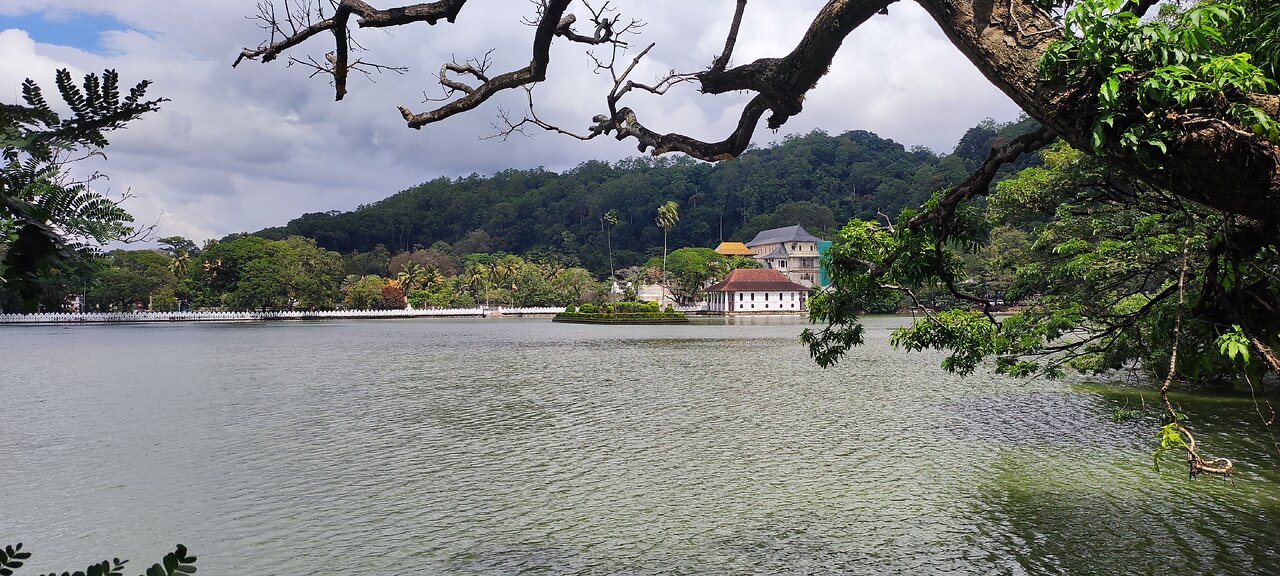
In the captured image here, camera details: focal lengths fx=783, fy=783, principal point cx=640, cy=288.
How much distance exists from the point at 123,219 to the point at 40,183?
0.94 ft

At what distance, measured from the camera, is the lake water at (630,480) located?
7.79m

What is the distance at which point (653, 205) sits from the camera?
4843 inches

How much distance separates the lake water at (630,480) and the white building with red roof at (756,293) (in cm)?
5745

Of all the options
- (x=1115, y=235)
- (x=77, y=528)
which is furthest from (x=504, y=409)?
(x=1115, y=235)

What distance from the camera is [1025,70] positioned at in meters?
3.03

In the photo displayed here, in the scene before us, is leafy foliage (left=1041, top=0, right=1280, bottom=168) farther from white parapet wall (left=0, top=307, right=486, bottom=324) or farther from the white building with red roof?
white parapet wall (left=0, top=307, right=486, bottom=324)

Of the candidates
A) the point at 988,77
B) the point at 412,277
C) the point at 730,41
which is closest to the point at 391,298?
the point at 412,277

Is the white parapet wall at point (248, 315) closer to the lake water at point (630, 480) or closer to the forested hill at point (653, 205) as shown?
the forested hill at point (653, 205)

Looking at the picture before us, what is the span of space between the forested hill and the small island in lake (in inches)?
1847

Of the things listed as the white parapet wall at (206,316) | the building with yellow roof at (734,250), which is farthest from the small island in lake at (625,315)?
the building with yellow roof at (734,250)

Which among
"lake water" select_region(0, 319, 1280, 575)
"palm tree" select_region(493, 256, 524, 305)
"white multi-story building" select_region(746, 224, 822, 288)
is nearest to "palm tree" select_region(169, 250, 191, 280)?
"palm tree" select_region(493, 256, 524, 305)

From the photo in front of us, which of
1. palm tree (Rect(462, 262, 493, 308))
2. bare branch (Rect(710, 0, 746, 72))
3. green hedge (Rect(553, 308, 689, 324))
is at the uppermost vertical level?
palm tree (Rect(462, 262, 493, 308))

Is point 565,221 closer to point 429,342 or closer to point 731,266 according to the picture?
point 731,266

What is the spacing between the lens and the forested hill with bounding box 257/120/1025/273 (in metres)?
114
